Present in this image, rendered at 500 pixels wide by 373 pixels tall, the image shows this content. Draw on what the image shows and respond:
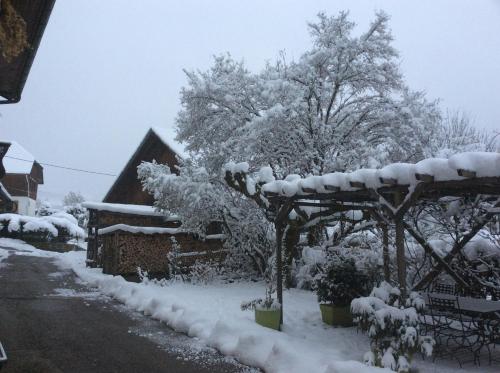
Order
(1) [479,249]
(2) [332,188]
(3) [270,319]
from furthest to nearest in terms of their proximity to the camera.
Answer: (1) [479,249]
(3) [270,319]
(2) [332,188]

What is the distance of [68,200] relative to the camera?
64438 mm

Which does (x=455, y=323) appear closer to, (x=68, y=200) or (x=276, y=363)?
(x=276, y=363)

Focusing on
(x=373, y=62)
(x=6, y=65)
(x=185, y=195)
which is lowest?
(x=185, y=195)

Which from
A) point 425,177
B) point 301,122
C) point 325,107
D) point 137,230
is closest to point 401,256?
point 425,177

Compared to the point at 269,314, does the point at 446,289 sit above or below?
above

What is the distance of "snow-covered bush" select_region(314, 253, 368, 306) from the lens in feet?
26.5

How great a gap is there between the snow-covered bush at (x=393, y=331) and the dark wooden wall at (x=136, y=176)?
55.9ft

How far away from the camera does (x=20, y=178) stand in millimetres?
44656

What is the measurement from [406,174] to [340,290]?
10.9ft

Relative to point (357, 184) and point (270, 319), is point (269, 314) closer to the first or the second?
point (270, 319)

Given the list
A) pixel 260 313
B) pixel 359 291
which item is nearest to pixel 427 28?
pixel 359 291

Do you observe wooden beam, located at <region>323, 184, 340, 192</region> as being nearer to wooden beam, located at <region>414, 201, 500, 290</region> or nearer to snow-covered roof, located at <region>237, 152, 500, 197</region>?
snow-covered roof, located at <region>237, 152, 500, 197</region>

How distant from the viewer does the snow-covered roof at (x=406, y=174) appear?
4840 mm

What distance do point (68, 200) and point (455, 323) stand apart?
2537 inches
